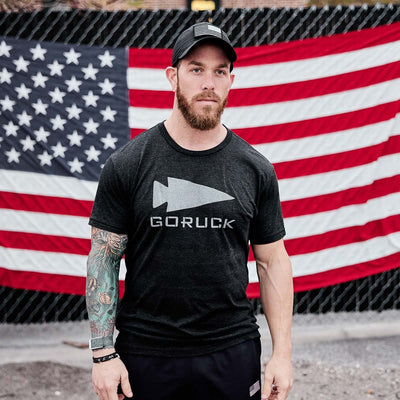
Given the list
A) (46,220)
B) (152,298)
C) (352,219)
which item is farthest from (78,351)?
(152,298)

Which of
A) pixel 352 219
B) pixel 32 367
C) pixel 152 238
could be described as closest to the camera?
pixel 152 238

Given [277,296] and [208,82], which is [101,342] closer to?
[277,296]

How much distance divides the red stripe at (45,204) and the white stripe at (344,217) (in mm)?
1733

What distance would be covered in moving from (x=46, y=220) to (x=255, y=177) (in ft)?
9.57

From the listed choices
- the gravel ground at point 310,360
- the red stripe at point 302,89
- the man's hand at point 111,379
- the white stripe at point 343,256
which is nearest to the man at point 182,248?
the man's hand at point 111,379

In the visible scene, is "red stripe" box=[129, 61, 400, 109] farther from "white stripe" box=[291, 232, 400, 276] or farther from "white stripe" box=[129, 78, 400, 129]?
"white stripe" box=[291, 232, 400, 276]

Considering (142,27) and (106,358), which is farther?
(142,27)

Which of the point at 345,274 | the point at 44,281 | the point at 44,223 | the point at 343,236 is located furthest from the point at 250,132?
the point at 44,281

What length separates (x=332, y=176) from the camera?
481 centimetres

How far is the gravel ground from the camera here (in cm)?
416

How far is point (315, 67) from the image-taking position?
15.5ft

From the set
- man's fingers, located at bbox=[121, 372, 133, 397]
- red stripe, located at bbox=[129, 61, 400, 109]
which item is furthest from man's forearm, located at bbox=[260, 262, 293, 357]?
red stripe, located at bbox=[129, 61, 400, 109]

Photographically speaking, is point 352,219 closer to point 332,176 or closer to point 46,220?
point 332,176

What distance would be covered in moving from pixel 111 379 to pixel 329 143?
3.22 metres
